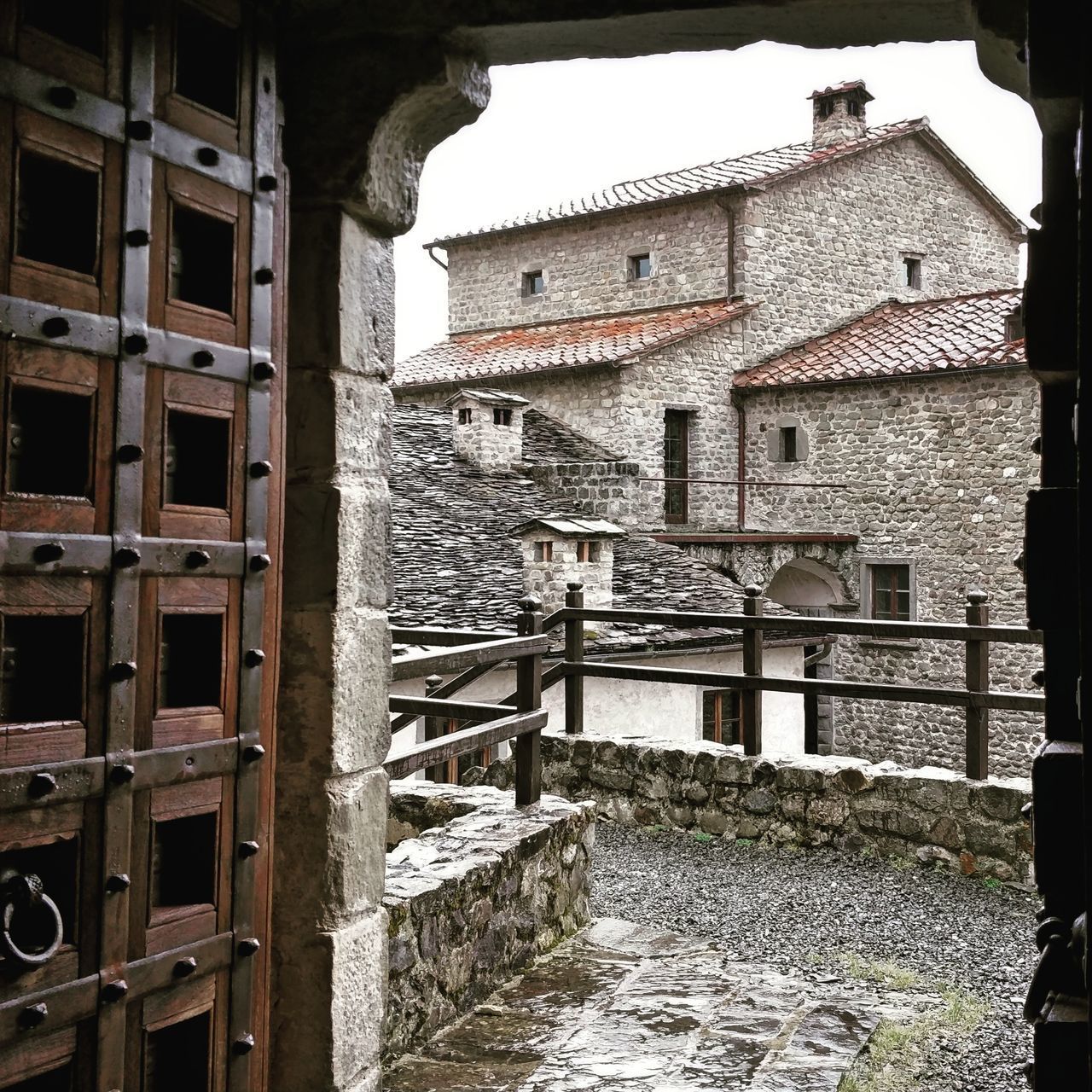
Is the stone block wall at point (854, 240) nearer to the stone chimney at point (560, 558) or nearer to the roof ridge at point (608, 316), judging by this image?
the roof ridge at point (608, 316)

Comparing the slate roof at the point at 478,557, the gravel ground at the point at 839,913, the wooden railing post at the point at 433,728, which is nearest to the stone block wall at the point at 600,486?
the slate roof at the point at 478,557

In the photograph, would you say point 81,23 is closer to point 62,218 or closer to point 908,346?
point 62,218

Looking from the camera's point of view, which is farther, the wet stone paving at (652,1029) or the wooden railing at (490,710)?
the wooden railing at (490,710)

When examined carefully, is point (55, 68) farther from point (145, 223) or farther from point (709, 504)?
point (709, 504)

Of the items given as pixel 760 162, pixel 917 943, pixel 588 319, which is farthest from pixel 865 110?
pixel 917 943

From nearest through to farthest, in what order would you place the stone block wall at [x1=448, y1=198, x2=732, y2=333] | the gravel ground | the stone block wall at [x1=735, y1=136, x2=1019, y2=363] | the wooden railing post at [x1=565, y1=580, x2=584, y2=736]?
the gravel ground < the wooden railing post at [x1=565, y1=580, x2=584, y2=736] < the stone block wall at [x1=735, y1=136, x2=1019, y2=363] < the stone block wall at [x1=448, y1=198, x2=732, y2=333]

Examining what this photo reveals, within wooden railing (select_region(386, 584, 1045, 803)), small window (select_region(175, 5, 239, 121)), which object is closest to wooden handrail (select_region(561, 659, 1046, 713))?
wooden railing (select_region(386, 584, 1045, 803))

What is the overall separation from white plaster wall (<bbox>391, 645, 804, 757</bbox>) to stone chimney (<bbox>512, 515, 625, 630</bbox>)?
70 centimetres

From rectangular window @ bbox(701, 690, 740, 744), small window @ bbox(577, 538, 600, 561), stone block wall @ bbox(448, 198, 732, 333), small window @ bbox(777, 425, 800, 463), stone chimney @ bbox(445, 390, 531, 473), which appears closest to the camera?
small window @ bbox(577, 538, 600, 561)

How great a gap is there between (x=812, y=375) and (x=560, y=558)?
741cm

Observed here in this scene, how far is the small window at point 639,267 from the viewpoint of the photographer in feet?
64.8

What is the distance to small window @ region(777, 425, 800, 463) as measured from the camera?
17.7m

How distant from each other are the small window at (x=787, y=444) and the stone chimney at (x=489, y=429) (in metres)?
4.36

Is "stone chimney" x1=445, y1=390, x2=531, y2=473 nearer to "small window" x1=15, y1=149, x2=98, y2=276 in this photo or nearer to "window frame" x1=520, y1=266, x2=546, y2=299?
"window frame" x1=520, y1=266, x2=546, y2=299
